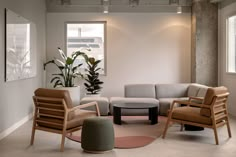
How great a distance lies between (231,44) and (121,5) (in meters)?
2.90

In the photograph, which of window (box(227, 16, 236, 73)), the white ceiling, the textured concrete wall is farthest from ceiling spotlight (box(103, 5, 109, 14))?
window (box(227, 16, 236, 73))

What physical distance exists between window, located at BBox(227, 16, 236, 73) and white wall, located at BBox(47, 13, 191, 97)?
123 centimetres

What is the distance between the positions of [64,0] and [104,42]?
1456 mm

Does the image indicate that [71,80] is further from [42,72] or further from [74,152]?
[74,152]

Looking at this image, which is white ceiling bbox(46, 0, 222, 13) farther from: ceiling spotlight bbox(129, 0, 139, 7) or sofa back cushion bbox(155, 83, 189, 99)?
sofa back cushion bbox(155, 83, 189, 99)

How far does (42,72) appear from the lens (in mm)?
8242

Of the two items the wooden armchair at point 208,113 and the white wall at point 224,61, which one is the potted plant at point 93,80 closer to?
the white wall at point 224,61

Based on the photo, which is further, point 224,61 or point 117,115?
point 224,61

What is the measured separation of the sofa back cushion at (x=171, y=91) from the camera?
7.87 metres

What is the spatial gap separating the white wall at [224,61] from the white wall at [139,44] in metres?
0.91

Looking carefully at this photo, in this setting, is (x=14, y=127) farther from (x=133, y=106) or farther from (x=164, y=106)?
(x=164, y=106)

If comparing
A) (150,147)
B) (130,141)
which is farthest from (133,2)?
(150,147)

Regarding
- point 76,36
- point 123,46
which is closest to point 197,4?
point 123,46

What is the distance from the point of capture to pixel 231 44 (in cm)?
766
